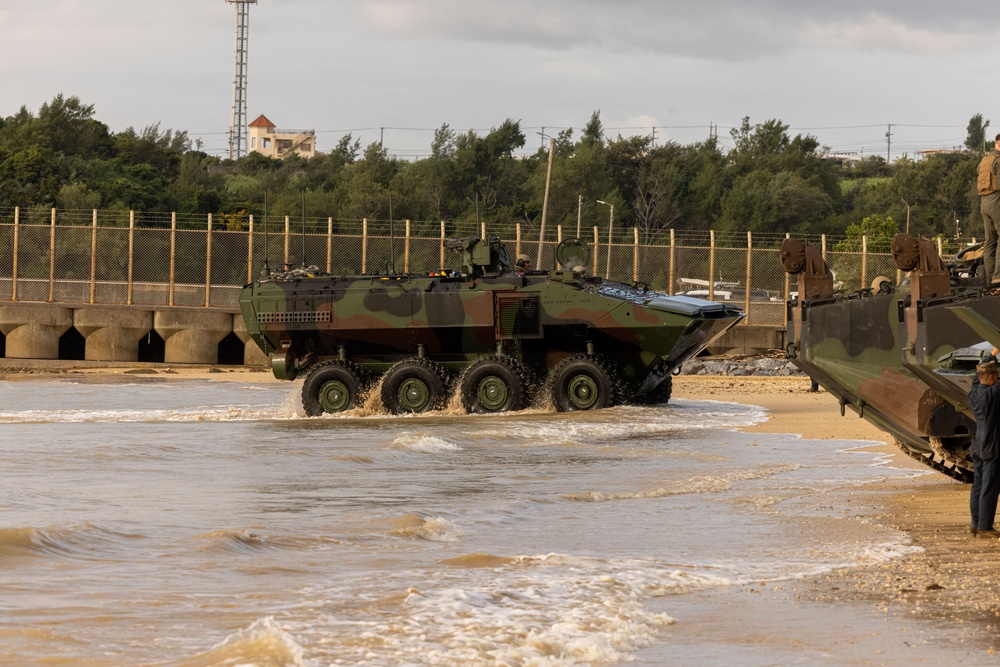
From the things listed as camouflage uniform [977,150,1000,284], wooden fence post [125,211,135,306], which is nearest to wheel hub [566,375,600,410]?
camouflage uniform [977,150,1000,284]

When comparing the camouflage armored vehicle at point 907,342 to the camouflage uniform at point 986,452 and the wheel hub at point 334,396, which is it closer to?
the camouflage uniform at point 986,452

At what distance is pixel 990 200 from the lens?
33.7 feet

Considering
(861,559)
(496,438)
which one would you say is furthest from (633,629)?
A: (496,438)

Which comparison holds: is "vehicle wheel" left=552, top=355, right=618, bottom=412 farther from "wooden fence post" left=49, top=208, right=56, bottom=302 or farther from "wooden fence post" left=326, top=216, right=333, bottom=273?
"wooden fence post" left=49, top=208, right=56, bottom=302

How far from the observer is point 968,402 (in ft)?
29.4

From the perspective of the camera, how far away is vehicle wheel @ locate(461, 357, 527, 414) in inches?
730

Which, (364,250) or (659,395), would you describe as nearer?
(659,395)

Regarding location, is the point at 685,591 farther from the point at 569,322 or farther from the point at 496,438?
the point at 569,322

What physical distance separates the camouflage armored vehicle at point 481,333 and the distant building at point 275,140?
269 ft

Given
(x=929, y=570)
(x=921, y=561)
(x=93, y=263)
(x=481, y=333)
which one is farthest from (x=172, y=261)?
(x=929, y=570)

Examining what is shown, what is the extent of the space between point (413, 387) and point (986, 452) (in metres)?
11.0

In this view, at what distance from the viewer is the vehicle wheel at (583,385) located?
60.0ft

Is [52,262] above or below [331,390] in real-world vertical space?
above

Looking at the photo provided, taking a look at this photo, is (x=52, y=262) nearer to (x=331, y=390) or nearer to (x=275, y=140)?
(x=331, y=390)
